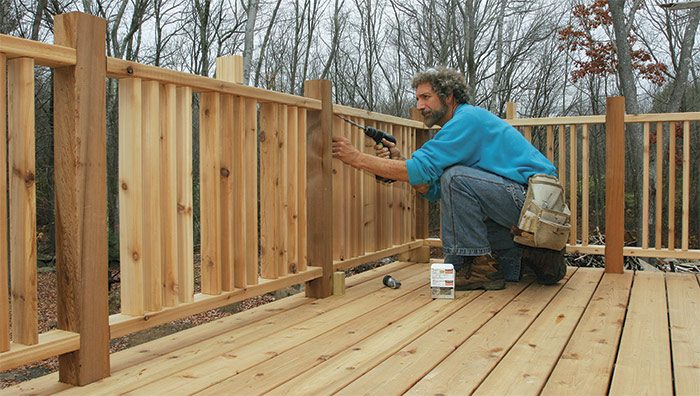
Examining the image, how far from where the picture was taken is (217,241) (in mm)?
2352

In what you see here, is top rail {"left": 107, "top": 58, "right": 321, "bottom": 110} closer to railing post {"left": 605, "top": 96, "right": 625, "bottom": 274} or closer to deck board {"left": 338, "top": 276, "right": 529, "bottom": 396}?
deck board {"left": 338, "top": 276, "right": 529, "bottom": 396}

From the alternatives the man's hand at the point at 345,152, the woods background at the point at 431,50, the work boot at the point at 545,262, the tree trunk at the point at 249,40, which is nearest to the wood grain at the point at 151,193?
the man's hand at the point at 345,152

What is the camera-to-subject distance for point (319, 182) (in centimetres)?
306

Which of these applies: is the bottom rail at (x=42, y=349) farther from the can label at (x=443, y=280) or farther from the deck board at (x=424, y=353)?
the can label at (x=443, y=280)

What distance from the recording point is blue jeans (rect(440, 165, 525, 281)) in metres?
3.13

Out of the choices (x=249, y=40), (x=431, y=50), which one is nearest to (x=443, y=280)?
(x=249, y=40)

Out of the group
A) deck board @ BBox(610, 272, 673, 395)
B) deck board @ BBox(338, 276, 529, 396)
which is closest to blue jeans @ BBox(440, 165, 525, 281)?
deck board @ BBox(338, 276, 529, 396)

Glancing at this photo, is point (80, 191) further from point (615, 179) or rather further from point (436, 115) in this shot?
point (615, 179)

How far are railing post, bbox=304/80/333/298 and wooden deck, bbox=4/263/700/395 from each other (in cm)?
24

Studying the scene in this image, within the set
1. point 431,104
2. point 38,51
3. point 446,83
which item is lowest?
point 38,51

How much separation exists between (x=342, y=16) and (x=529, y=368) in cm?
1272

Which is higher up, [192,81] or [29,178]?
[192,81]

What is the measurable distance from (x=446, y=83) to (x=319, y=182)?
3.15 ft

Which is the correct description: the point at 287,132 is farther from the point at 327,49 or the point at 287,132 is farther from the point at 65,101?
the point at 327,49
